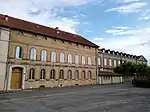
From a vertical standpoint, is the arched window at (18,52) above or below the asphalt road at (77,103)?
above

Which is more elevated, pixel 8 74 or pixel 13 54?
pixel 13 54

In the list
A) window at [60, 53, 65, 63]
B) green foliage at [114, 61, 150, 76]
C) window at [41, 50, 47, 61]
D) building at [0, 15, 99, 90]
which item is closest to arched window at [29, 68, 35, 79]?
building at [0, 15, 99, 90]

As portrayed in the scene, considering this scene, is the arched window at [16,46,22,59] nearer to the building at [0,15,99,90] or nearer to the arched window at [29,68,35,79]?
the building at [0,15,99,90]

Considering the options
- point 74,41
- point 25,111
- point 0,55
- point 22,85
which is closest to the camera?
point 25,111

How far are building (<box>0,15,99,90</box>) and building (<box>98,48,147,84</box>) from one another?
5423 millimetres

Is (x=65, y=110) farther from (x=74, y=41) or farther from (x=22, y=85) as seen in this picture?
(x=74, y=41)

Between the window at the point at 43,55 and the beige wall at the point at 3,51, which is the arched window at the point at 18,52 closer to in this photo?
the beige wall at the point at 3,51

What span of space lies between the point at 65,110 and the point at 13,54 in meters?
19.6

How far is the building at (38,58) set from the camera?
27.9 metres

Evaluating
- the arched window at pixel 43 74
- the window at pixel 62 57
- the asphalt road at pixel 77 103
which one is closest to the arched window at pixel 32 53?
the arched window at pixel 43 74

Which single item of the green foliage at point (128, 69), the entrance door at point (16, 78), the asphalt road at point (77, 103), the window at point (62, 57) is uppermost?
the window at point (62, 57)

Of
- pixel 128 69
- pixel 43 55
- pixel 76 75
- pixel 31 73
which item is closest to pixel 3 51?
pixel 31 73

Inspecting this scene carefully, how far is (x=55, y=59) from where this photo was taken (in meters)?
34.4

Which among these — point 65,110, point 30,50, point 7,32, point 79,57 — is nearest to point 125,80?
point 79,57
